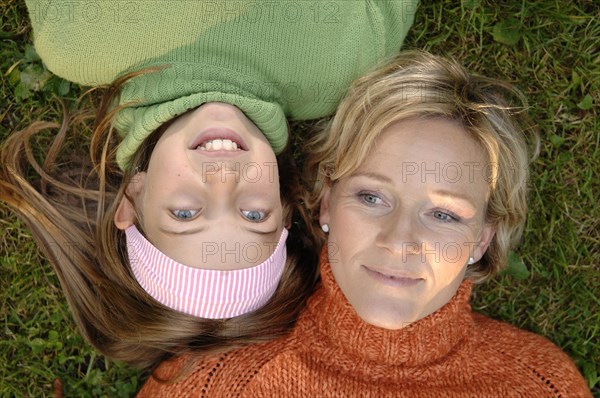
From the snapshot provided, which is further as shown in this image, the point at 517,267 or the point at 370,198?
the point at 517,267

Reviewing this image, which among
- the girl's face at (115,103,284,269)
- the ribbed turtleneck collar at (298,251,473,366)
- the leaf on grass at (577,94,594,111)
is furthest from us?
the leaf on grass at (577,94,594,111)

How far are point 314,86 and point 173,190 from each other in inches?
36.3

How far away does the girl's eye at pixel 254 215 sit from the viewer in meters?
2.65

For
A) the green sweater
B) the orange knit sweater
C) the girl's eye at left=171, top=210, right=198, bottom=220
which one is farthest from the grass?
the girl's eye at left=171, top=210, right=198, bottom=220

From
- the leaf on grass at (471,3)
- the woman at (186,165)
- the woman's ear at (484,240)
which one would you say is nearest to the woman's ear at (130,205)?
the woman at (186,165)

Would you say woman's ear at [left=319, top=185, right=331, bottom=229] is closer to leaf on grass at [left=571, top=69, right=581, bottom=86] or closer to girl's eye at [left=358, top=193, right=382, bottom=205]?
girl's eye at [left=358, top=193, right=382, bottom=205]

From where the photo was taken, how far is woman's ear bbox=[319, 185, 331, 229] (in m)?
3.09

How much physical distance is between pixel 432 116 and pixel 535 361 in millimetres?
1374

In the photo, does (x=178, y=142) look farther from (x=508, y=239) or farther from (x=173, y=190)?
(x=508, y=239)

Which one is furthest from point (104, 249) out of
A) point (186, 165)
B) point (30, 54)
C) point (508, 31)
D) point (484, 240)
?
point (508, 31)

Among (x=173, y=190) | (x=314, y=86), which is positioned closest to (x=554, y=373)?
(x=314, y=86)

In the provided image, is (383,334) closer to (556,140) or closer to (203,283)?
(203,283)

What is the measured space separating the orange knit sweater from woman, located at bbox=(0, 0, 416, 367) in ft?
0.46

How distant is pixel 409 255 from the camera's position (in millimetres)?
2707
